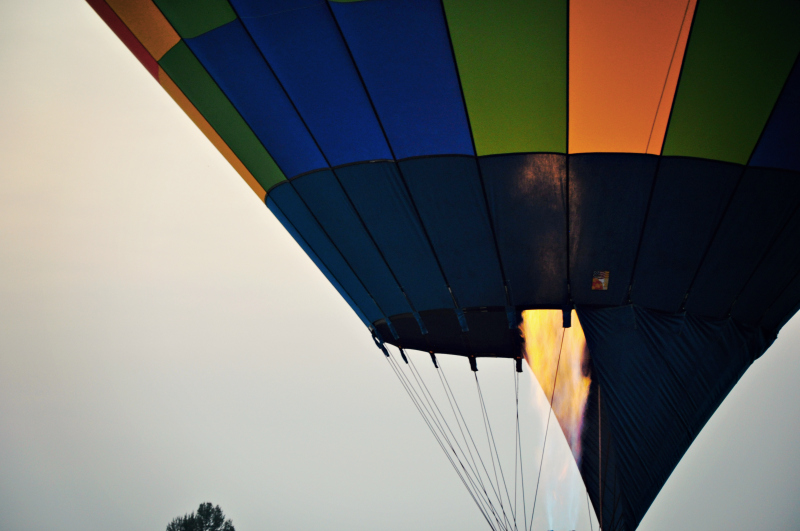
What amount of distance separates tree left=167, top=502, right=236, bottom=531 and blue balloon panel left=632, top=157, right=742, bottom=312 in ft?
94.1

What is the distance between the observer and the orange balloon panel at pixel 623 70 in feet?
9.48

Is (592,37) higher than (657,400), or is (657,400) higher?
(592,37)

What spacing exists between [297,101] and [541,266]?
2.47 metres

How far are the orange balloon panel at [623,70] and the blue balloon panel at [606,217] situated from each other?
12cm

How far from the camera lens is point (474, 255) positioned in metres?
4.29

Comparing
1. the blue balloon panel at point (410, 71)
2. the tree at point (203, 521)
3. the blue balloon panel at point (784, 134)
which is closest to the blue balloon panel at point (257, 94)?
the blue balloon panel at point (410, 71)

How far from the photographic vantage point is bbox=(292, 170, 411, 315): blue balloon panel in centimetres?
443

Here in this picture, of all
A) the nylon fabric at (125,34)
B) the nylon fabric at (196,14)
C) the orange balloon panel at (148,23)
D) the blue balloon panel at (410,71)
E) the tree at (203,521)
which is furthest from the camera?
the tree at (203,521)

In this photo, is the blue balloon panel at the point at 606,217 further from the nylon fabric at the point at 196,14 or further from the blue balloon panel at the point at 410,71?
the nylon fabric at the point at 196,14

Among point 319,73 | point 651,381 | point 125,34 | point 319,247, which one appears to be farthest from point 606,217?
point 125,34

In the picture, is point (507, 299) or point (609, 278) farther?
point (507, 299)

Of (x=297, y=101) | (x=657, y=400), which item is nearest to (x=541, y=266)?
(x=657, y=400)

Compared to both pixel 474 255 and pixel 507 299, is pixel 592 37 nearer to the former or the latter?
pixel 474 255

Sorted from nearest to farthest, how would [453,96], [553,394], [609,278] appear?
[453,96] → [609,278] → [553,394]
